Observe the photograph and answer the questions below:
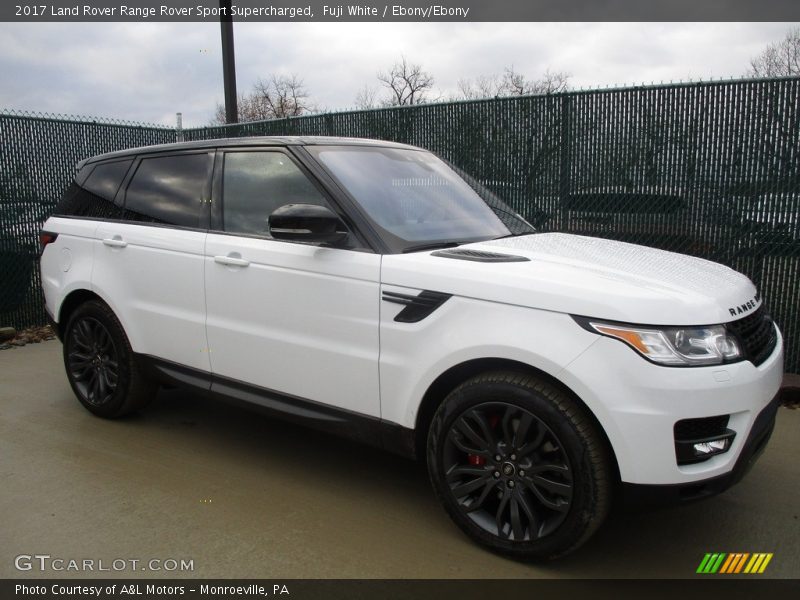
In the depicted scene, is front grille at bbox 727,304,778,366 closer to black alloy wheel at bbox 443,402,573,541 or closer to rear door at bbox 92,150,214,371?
black alloy wheel at bbox 443,402,573,541

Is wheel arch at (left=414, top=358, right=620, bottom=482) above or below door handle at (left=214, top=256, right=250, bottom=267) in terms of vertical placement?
below

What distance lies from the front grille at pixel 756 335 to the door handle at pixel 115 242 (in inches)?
137

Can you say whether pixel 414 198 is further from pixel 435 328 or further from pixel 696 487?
pixel 696 487

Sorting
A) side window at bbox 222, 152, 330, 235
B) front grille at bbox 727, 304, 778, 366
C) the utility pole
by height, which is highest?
the utility pole

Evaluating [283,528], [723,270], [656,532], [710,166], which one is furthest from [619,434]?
[710,166]

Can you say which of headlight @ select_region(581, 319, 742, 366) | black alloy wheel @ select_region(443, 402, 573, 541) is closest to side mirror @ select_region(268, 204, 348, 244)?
black alloy wheel @ select_region(443, 402, 573, 541)

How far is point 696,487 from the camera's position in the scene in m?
2.58

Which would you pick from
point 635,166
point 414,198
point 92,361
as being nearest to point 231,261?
point 414,198

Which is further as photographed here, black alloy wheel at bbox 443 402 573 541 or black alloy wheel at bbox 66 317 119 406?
black alloy wheel at bbox 66 317 119 406

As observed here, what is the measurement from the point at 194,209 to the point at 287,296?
3.39ft

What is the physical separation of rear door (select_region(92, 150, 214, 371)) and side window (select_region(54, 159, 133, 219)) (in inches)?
4.1

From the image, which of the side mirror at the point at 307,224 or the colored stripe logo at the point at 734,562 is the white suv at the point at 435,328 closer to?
the side mirror at the point at 307,224

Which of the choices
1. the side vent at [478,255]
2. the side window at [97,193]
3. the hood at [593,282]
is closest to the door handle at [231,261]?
the hood at [593,282]

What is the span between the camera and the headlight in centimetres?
250
